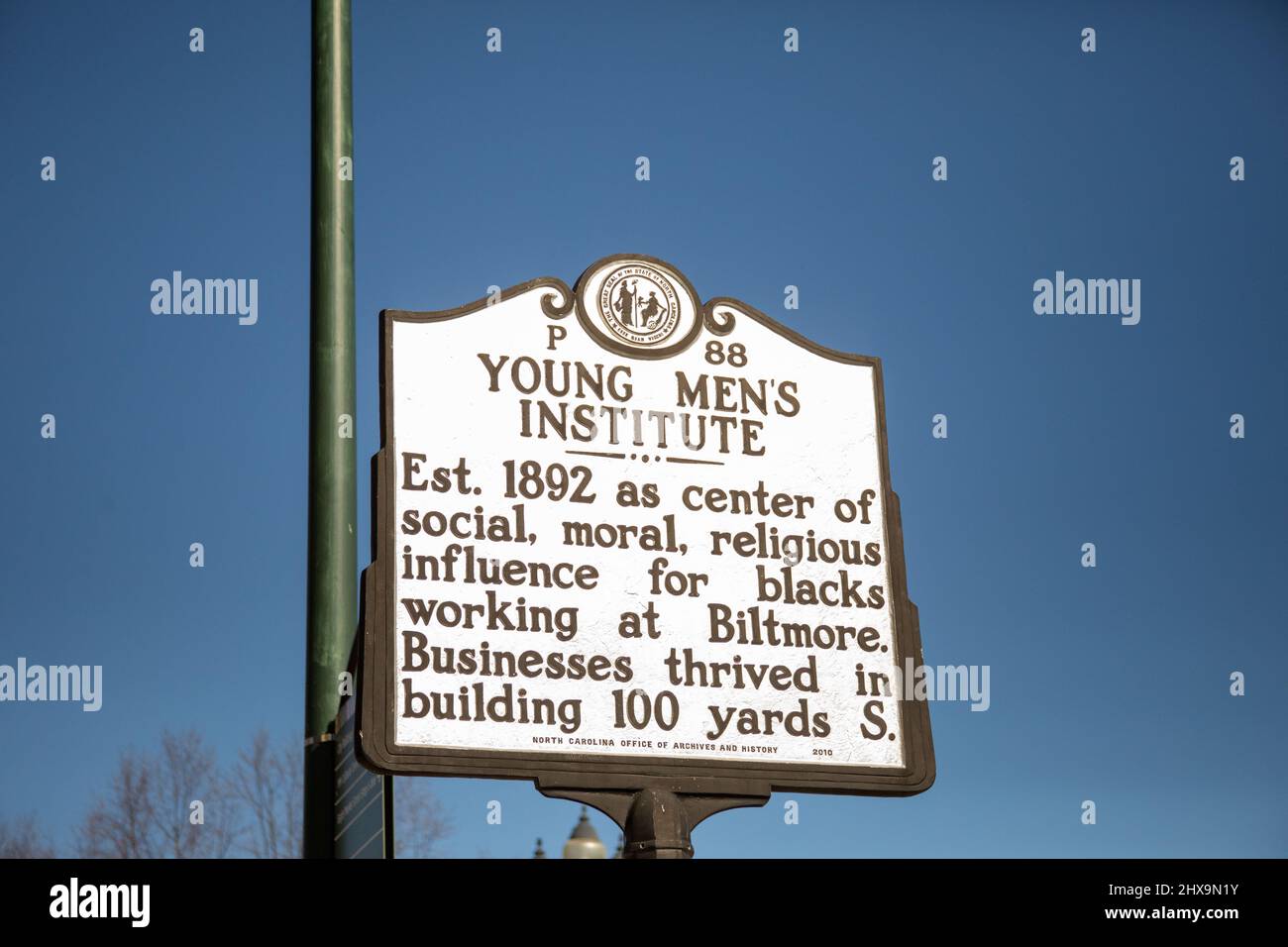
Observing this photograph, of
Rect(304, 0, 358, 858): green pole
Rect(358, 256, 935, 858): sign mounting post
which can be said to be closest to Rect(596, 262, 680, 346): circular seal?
Rect(358, 256, 935, 858): sign mounting post

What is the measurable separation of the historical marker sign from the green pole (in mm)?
332

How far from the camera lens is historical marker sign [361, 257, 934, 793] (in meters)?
7.61

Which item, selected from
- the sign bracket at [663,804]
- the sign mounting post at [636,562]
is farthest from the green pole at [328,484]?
the sign bracket at [663,804]

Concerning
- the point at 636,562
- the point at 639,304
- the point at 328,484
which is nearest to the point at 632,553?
the point at 636,562

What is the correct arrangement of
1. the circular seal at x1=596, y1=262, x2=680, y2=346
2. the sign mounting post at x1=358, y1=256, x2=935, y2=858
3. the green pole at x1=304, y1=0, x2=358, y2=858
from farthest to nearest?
the circular seal at x1=596, y1=262, x2=680, y2=346 < the green pole at x1=304, y1=0, x2=358, y2=858 < the sign mounting post at x1=358, y1=256, x2=935, y2=858

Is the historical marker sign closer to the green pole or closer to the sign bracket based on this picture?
the sign bracket

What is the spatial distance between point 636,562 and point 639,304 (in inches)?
49.5

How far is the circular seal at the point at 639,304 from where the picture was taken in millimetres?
8375

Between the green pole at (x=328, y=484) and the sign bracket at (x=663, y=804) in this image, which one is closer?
the sign bracket at (x=663, y=804)

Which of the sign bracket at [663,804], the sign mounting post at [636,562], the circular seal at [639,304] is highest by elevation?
the circular seal at [639,304]

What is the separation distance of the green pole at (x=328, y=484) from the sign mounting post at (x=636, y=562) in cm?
33

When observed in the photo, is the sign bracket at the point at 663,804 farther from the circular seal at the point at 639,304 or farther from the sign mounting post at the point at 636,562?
the circular seal at the point at 639,304
